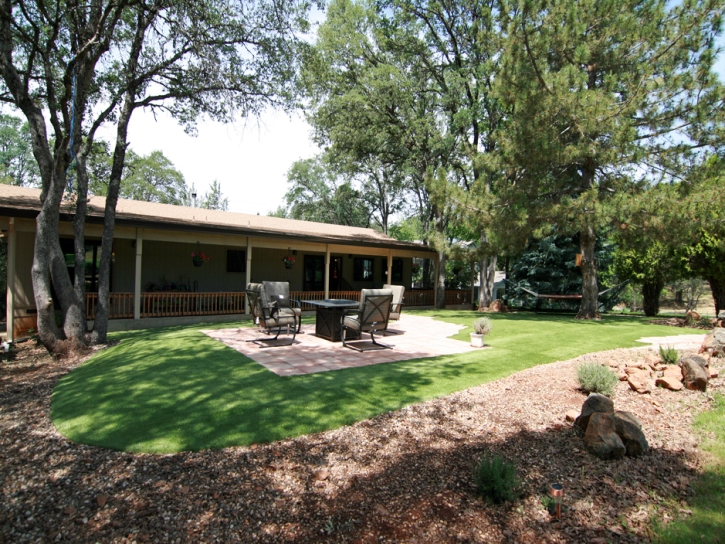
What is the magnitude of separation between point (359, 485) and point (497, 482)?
101 cm

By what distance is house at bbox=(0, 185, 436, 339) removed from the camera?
32.7 feet

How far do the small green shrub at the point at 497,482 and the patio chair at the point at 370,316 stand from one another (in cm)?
491

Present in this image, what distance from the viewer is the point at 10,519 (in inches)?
107

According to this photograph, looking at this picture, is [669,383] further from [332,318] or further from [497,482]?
[332,318]

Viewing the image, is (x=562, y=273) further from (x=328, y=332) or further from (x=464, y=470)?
(x=464, y=470)

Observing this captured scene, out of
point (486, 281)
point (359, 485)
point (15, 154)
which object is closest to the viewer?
point (359, 485)

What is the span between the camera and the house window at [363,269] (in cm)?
1847

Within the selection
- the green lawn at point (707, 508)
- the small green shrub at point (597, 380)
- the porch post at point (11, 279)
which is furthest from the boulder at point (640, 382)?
the porch post at point (11, 279)

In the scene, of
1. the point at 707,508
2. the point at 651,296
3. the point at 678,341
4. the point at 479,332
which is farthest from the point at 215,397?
the point at 651,296

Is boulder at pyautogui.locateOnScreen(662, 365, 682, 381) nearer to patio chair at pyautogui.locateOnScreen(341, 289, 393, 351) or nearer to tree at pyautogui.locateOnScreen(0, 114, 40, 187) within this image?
patio chair at pyautogui.locateOnScreen(341, 289, 393, 351)

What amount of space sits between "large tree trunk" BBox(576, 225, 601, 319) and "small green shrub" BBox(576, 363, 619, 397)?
387 inches

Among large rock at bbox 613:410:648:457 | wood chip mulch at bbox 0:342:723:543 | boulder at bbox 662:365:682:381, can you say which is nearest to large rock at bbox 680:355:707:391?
boulder at bbox 662:365:682:381

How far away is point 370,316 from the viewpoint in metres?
7.87

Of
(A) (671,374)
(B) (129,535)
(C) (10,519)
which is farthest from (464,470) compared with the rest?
(A) (671,374)
